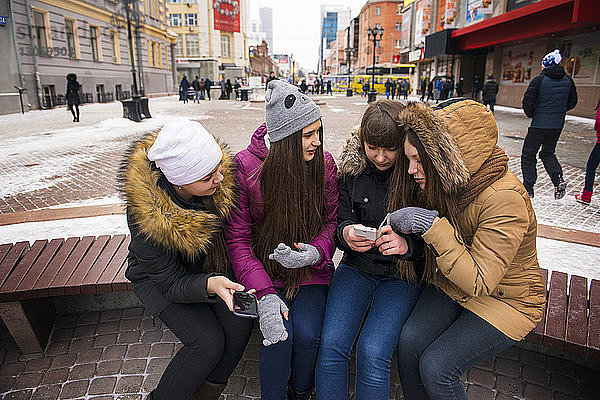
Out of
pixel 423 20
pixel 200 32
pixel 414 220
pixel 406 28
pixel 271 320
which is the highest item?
pixel 200 32

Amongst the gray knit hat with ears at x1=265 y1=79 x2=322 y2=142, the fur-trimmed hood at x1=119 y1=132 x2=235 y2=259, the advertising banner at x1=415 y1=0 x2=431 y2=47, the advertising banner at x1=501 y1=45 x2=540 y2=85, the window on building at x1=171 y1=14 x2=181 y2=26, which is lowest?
the fur-trimmed hood at x1=119 y1=132 x2=235 y2=259

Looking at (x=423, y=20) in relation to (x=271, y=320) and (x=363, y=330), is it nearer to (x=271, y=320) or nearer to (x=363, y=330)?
(x=363, y=330)

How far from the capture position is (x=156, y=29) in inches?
1454

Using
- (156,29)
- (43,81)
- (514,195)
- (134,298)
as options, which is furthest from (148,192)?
(156,29)

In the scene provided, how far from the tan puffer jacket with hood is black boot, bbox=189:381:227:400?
1332 mm

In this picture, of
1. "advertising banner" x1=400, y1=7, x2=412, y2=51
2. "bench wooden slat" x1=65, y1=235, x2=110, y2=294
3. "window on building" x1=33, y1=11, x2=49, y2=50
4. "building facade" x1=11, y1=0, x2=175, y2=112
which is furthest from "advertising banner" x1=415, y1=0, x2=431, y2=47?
"bench wooden slat" x1=65, y1=235, x2=110, y2=294

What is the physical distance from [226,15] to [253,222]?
62369 millimetres

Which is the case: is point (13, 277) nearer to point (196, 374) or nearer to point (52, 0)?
point (196, 374)

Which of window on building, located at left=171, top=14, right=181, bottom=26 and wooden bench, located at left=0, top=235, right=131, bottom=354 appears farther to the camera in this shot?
window on building, located at left=171, top=14, right=181, bottom=26

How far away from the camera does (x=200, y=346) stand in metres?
2.11

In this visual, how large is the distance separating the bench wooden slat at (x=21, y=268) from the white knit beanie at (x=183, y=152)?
1.34m

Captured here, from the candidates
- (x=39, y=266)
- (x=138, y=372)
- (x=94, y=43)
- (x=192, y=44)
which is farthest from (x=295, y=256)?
(x=192, y=44)

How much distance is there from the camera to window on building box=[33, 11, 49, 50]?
69.8 ft

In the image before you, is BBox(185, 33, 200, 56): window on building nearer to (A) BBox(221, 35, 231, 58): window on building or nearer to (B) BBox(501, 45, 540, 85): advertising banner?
(A) BBox(221, 35, 231, 58): window on building
